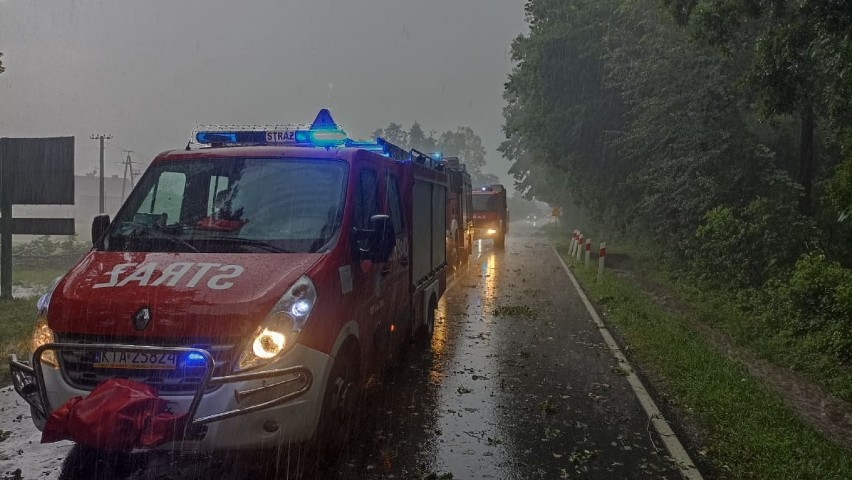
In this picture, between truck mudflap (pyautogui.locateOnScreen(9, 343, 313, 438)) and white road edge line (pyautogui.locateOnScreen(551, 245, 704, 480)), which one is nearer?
truck mudflap (pyautogui.locateOnScreen(9, 343, 313, 438))

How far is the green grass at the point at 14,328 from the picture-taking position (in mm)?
7680

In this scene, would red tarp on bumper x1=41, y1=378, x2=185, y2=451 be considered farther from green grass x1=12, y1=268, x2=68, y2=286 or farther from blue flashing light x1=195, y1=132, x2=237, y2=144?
green grass x1=12, y1=268, x2=68, y2=286

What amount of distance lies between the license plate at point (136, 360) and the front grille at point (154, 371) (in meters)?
0.03

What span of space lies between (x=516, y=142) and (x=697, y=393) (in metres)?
57.0

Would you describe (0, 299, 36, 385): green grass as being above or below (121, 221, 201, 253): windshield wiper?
below

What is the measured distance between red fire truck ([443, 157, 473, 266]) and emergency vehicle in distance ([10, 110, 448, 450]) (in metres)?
7.75

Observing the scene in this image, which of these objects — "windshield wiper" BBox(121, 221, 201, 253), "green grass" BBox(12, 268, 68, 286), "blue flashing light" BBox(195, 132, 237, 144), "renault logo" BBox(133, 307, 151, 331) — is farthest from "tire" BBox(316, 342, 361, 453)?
"green grass" BBox(12, 268, 68, 286)

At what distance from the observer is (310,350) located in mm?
3990

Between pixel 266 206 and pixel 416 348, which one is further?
pixel 416 348

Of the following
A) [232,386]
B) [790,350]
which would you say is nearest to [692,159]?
[790,350]

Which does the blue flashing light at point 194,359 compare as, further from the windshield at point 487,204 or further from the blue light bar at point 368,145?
the windshield at point 487,204

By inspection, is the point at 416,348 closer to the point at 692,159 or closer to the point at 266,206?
the point at 266,206

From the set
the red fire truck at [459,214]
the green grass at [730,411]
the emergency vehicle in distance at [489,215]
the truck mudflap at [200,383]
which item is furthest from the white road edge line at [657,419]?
the emergency vehicle in distance at [489,215]

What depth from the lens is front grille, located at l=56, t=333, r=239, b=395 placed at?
12.1 ft
